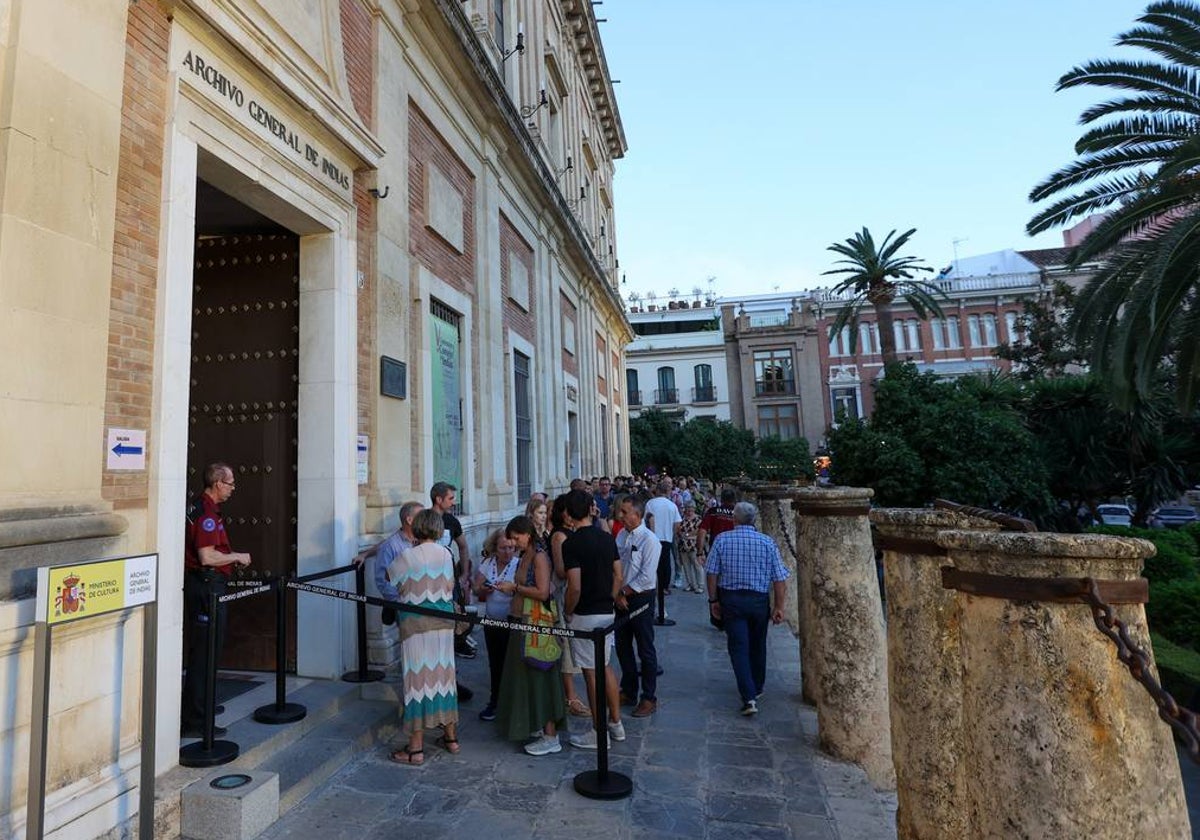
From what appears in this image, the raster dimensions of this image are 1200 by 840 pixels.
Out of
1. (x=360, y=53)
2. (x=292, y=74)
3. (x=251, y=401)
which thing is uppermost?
(x=360, y=53)

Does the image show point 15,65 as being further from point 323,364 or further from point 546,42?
point 546,42

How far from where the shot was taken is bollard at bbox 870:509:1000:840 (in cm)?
364

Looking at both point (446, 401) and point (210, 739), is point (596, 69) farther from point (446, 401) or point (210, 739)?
point (210, 739)

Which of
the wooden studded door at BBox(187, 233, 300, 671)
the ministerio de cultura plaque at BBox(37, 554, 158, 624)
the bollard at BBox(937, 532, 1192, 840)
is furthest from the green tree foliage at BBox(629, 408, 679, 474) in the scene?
the bollard at BBox(937, 532, 1192, 840)

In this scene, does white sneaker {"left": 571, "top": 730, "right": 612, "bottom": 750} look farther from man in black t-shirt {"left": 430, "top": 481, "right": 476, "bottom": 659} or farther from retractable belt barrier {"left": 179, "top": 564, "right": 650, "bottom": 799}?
man in black t-shirt {"left": 430, "top": 481, "right": 476, "bottom": 659}

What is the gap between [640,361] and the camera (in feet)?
A: 186

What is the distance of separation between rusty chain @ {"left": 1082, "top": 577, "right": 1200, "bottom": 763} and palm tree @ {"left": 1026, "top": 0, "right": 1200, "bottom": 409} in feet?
29.8

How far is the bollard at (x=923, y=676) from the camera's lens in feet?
11.9

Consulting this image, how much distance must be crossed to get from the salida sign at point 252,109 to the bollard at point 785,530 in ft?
23.3

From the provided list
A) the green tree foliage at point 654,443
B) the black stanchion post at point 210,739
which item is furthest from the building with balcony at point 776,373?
the black stanchion post at point 210,739

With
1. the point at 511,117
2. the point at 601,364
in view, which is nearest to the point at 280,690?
the point at 511,117

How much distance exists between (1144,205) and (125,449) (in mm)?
13359

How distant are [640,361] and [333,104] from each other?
2005 inches

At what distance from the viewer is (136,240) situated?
4.22 metres
